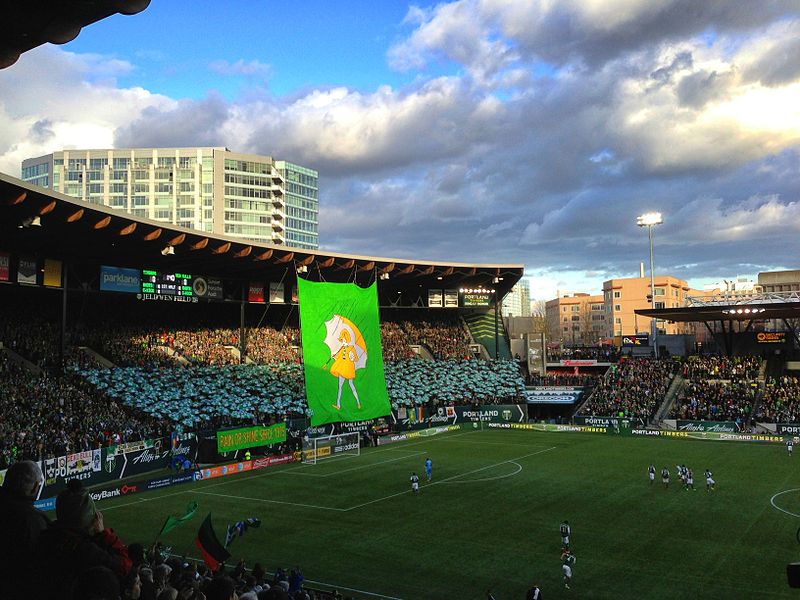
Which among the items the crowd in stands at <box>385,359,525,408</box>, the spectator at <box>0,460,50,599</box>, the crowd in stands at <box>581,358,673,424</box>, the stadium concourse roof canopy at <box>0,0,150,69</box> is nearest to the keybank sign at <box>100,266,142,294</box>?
the crowd in stands at <box>385,359,525,408</box>

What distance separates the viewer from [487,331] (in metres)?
92.2

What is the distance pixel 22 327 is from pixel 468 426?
41.8 metres

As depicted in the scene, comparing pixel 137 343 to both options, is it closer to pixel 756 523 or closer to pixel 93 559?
pixel 756 523

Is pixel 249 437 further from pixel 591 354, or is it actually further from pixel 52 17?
pixel 591 354

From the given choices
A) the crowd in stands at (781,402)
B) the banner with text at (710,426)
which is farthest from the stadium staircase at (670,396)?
the crowd in stands at (781,402)

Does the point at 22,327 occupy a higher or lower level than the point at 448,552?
higher

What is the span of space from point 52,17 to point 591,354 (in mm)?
90471

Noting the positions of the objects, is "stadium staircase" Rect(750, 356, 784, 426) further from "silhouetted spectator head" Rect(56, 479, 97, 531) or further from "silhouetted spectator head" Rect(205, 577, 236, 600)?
"silhouetted spectator head" Rect(56, 479, 97, 531)

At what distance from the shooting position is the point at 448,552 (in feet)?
92.3

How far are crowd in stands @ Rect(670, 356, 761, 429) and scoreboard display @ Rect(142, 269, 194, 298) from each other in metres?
47.3

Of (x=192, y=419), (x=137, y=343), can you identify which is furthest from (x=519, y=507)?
(x=137, y=343)

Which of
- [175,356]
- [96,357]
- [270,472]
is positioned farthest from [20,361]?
[270,472]

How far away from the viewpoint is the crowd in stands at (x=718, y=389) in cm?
6538

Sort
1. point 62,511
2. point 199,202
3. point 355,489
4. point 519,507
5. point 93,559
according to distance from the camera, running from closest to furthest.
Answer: point 93,559, point 62,511, point 519,507, point 355,489, point 199,202
